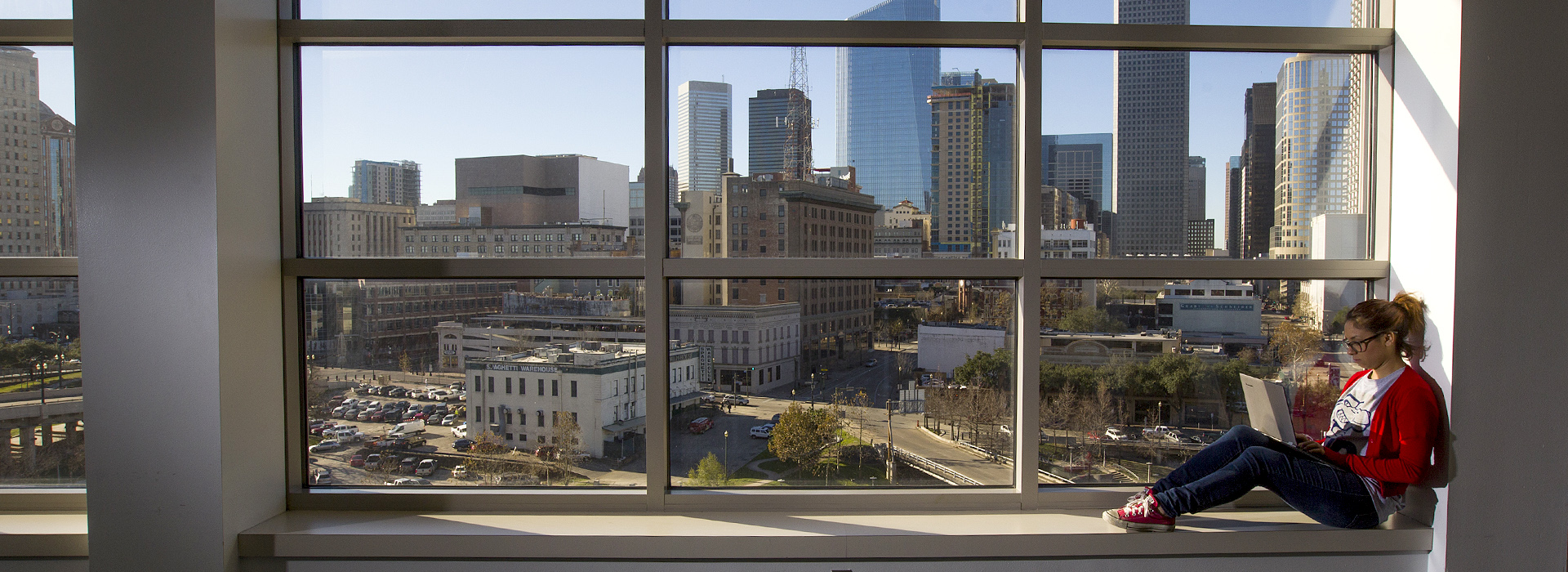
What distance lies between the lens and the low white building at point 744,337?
6.56 feet

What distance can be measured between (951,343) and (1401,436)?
1.19m

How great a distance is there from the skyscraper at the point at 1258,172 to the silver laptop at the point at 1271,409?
1.44 feet

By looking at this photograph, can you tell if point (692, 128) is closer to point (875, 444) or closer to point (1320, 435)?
point (875, 444)

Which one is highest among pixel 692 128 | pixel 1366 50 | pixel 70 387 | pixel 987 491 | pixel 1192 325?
pixel 1366 50

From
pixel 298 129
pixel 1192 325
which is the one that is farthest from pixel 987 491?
pixel 298 129

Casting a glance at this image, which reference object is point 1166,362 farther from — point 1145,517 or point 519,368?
point 519,368

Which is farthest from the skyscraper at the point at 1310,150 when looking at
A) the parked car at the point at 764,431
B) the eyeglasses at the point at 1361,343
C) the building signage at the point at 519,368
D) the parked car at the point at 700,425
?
the building signage at the point at 519,368

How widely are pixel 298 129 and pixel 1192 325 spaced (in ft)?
9.71

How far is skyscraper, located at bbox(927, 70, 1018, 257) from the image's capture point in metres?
2.00

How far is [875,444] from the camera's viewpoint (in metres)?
2.05

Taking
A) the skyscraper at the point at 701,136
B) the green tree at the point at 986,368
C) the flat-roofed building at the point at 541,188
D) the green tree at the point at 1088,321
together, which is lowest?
the green tree at the point at 986,368

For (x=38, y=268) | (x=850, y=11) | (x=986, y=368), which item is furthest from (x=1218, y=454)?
(x=38, y=268)

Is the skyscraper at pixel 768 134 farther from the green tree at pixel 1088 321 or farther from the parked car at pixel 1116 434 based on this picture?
the parked car at pixel 1116 434

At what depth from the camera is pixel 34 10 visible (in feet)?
6.78
